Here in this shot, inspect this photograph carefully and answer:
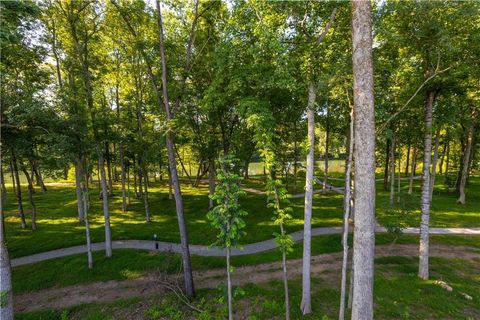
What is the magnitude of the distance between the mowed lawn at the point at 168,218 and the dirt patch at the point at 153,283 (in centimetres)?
385

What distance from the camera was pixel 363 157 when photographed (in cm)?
508

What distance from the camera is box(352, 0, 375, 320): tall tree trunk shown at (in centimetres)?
494

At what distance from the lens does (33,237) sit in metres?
18.6

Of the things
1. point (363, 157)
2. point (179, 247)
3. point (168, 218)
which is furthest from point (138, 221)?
point (363, 157)

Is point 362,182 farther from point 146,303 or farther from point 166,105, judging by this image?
point 146,303

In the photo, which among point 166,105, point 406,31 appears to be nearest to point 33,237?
point 166,105

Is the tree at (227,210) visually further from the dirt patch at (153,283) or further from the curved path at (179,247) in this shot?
the curved path at (179,247)

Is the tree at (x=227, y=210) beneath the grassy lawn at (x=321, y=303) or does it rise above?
above

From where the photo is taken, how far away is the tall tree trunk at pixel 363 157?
4.94 metres

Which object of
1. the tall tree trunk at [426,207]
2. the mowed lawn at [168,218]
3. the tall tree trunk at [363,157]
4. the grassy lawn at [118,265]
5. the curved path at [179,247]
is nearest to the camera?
the tall tree trunk at [363,157]

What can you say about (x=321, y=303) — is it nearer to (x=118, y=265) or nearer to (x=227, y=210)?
(x=227, y=210)

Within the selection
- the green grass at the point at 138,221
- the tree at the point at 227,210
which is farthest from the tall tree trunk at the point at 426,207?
the tree at the point at 227,210

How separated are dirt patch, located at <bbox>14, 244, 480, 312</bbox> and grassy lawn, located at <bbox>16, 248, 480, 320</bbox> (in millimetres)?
460

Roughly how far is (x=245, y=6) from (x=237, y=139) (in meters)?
13.7
